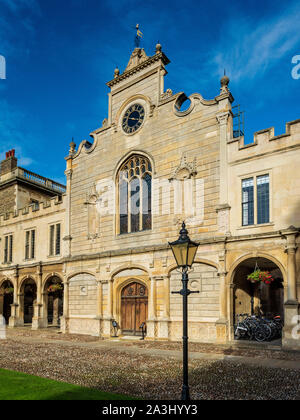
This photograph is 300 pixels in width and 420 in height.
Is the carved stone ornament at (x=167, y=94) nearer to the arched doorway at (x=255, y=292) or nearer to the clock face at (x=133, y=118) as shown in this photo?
the clock face at (x=133, y=118)

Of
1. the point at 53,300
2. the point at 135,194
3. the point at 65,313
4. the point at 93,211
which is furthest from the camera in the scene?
the point at 53,300

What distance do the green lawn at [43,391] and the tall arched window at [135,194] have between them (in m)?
12.8

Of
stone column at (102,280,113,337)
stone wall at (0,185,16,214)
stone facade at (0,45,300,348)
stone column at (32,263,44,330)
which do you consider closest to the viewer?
stone facade at (0,45,300,348)

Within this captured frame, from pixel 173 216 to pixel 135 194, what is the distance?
3560 millimetres

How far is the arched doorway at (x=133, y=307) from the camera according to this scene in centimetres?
2206

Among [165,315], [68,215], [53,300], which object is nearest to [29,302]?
[53,300]

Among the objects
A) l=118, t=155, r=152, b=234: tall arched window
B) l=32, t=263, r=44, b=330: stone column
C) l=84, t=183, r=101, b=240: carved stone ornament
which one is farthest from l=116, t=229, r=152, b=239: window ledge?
l=32, t=263, r=44, b=330: stone column

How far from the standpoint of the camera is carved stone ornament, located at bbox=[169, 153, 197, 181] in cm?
2034

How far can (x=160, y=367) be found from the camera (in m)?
12.6

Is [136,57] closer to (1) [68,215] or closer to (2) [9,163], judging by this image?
(1) [68,215]

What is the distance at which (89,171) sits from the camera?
85.0ft

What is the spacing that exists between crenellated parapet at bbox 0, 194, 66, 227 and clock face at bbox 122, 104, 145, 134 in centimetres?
712

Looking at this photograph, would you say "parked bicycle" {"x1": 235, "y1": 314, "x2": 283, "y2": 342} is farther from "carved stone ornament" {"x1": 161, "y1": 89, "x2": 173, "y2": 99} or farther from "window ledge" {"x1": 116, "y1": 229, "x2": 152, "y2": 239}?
"carved stone ornament" {"x1": 161, "y1": 89, "x2": 173, "y2": 99}

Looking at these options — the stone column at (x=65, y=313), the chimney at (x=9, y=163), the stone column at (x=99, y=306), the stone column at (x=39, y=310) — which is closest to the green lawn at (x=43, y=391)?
the stone column at (x=99, y=306)
